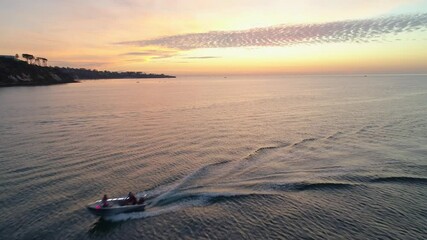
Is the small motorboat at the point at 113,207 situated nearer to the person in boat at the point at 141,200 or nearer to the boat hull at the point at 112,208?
the boat hull at the point at 112,208

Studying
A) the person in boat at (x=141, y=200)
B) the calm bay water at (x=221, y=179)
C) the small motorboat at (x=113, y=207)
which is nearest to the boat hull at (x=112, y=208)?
the small motorboat at (x=113, y=207)

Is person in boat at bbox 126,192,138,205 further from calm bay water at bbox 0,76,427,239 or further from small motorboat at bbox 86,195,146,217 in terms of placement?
calm bay water at bbox 0,76,427,239

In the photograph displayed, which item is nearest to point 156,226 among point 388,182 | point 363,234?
point 363,234

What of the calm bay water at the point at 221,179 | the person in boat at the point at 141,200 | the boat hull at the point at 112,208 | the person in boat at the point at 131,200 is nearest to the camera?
the calm bay water at the point at 221,179

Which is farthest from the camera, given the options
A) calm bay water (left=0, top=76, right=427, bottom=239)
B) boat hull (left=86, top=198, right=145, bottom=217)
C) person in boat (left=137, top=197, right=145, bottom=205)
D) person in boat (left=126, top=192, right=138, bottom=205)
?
person in boat (left=137, top=197, right=145, bottom=205)

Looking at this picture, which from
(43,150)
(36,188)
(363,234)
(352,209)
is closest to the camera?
(363,234)

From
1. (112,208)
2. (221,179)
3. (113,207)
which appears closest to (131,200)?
(113,207)

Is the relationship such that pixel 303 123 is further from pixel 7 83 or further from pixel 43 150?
pixel 7 83

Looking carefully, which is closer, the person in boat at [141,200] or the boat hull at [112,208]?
the boat hull at [112,208]

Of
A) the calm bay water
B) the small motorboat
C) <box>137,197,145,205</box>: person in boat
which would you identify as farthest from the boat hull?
the calm bay water
